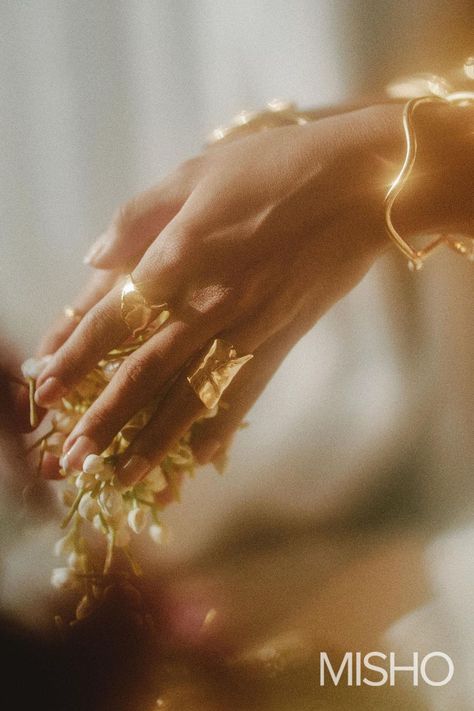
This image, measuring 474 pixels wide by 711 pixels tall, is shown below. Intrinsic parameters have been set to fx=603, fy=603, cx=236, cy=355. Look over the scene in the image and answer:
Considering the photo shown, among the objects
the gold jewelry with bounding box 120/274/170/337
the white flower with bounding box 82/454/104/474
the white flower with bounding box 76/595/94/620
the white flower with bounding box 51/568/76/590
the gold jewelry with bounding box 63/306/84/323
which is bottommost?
the white flower with bounding box 76/595/94/620

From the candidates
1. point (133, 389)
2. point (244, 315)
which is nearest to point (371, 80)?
point (244, 315)

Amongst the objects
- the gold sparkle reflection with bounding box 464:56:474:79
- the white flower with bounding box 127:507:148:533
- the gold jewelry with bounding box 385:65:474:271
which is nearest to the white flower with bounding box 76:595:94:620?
the white flower with bounding box 127:507:148:533

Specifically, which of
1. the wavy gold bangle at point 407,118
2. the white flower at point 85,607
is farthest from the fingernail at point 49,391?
the wavy gold bangle at point 407,118

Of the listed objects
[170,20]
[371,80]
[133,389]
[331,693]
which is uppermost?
[170,20]

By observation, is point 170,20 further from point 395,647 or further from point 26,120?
point 395,647

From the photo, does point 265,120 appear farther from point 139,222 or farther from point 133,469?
point 133,469

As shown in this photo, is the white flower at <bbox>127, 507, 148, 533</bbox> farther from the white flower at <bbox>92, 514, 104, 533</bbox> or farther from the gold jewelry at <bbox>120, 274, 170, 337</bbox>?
the gold jewelry at <bbox>120, 274, 170, 337</bbox>

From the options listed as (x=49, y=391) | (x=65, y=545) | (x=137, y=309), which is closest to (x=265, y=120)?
(x=137, y=309)
